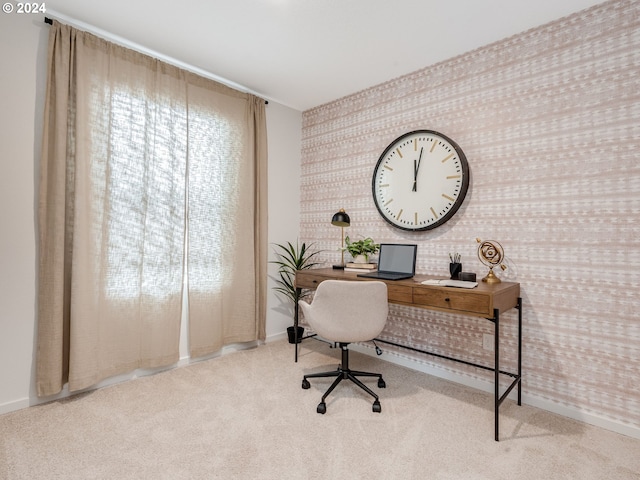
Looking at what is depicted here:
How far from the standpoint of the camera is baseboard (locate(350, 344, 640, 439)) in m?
1.97

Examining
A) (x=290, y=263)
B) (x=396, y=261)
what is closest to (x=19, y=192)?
(x=290, y=263)

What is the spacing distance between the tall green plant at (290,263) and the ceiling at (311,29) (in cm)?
173

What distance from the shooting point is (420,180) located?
2820 mm

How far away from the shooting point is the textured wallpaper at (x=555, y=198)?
1967 mm

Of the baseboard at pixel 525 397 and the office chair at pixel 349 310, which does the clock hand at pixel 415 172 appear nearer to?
the office chair at pixel 349 310

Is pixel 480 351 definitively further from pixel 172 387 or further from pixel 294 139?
pixel 294 139

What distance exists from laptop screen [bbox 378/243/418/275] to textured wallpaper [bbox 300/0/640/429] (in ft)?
0.53

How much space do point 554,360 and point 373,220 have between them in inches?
68.4

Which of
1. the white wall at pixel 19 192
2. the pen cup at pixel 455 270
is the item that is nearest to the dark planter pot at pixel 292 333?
the pen cup at pixel 455 270

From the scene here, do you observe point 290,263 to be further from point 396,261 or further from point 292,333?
point 396,261

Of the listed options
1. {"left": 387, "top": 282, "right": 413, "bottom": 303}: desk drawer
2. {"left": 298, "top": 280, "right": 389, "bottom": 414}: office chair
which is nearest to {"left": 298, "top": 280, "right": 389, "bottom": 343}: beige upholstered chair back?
{"left": 298, "top": 280, "right": 389, "bottom": 414}: office chair

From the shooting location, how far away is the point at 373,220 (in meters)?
3.21

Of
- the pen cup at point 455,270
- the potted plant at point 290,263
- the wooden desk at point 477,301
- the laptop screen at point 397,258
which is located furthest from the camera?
the potted plant at point 290,263

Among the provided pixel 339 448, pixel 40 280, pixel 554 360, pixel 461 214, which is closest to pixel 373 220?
pixel 461 214
